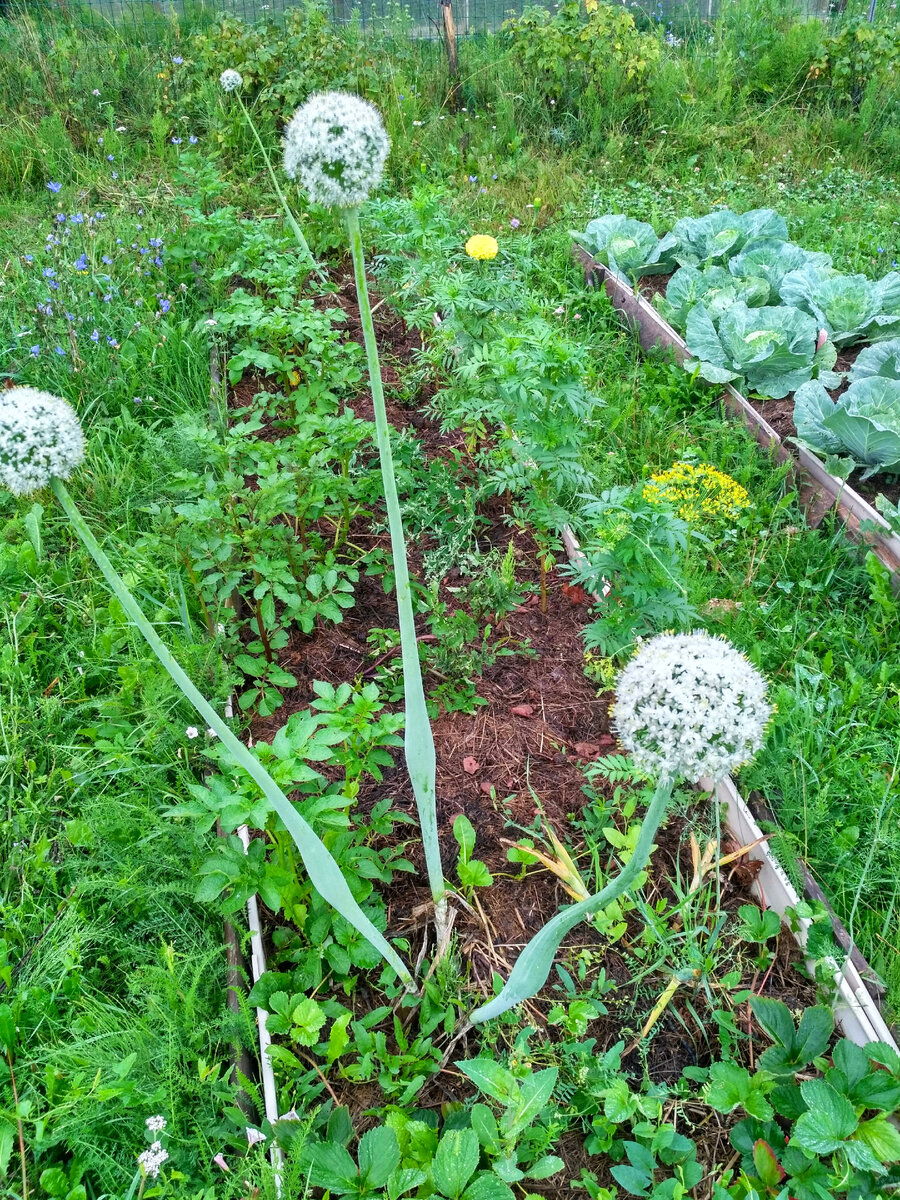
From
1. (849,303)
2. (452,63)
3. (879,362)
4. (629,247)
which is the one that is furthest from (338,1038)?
(452,63)

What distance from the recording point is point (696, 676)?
1.24 meters

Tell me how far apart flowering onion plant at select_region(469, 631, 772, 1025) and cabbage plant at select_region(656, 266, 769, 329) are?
135 inches

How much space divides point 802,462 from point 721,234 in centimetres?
193

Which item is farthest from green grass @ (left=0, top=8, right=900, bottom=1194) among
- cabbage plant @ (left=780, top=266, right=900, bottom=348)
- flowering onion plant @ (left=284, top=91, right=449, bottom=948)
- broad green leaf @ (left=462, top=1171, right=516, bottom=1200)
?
flowering onion plant @ (left=284, top=91, right=449, bottom=948)

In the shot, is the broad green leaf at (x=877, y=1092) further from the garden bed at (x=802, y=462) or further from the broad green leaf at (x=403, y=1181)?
the garden bed at (x=802, y=462)

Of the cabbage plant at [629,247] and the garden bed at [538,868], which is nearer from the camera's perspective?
the garden bed at [538,868]

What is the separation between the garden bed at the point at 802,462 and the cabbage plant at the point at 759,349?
10 centimetres

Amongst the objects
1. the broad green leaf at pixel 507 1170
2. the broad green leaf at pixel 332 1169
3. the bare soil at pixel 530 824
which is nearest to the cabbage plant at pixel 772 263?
the bare soil at pixel 530 824

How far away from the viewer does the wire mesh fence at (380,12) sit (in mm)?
7273

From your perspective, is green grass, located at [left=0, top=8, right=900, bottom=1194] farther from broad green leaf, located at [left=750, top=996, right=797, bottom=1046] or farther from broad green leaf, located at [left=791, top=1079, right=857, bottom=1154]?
broad green leaf, located at [left=791, top=1079, right=857, bottom=1154]

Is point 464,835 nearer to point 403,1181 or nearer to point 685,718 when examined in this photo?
point 403,1181

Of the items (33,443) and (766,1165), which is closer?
(33,443)

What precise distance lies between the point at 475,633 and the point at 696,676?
1.35 metres

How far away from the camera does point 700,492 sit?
2.98 meters
